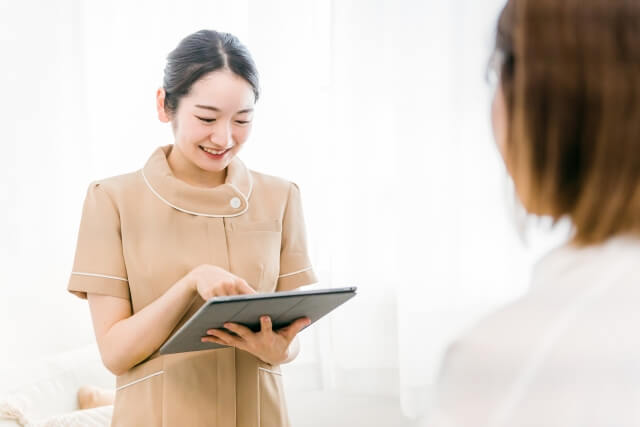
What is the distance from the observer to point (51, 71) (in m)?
2.61

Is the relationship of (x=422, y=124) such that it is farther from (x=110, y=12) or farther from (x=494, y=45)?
(x=494, y=45)

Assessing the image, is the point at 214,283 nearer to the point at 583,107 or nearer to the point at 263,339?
the point at 263,339

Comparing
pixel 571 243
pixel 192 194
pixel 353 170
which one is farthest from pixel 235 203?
pixel 353 170

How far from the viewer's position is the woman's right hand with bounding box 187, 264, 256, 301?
116 cm

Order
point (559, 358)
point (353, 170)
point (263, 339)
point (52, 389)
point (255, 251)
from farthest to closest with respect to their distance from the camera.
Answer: point (353, 170) → point (52, 389) → point (255, 251) → point (263, 339) → point (559, 358)

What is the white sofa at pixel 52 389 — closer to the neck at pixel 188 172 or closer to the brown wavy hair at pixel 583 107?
the neck at pixel 188 172

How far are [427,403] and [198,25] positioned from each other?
5.34 feet

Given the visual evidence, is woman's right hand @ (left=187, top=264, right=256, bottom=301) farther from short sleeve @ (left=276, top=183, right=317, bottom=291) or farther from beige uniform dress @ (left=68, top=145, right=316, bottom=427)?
short sleeve @ (left=276, top=183, right=317, bottom=291)

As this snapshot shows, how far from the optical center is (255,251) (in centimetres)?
136

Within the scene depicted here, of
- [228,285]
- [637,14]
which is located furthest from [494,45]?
[228,285]

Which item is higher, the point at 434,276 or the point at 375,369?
the point at 434,276

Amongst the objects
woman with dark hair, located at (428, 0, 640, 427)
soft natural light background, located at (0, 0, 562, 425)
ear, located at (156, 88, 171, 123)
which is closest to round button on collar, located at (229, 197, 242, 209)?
ear, located at (156, 88, 171, 123)

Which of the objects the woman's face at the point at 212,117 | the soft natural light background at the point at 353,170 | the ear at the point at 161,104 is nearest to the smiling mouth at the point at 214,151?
the woman's face at the point at 212,117

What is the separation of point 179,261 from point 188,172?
0.20m
